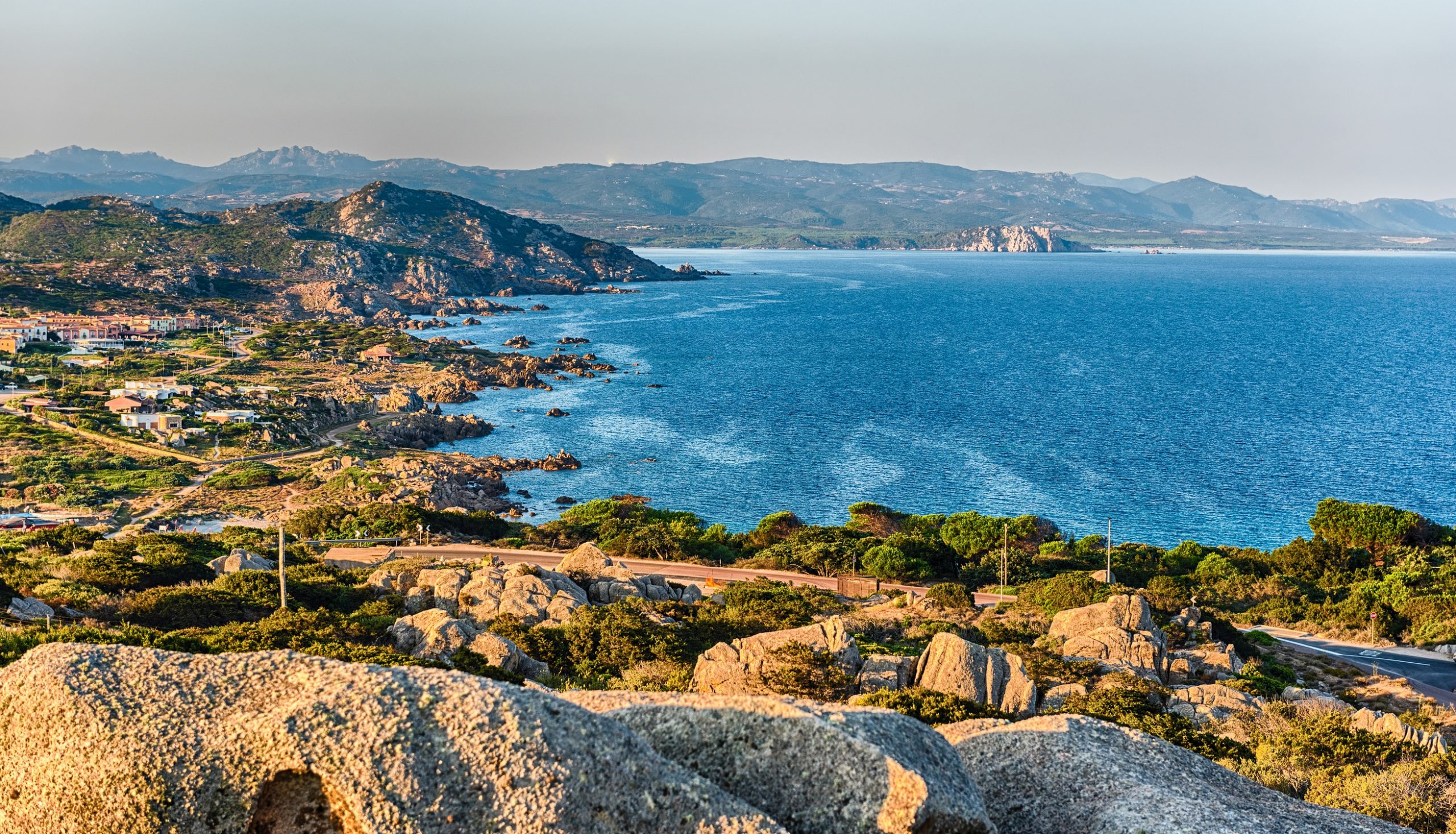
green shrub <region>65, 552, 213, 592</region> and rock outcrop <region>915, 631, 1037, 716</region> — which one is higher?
rock outcrop <region>915, 631, 1037, 716</region>

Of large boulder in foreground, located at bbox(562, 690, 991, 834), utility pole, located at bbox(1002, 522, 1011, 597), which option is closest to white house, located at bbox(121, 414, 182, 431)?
utility pole, located at bbox(1002, 522, 1011, 597)

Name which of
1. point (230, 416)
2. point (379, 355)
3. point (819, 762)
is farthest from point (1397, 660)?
point (379, 355)

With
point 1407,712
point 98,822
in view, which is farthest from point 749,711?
point 1407,712

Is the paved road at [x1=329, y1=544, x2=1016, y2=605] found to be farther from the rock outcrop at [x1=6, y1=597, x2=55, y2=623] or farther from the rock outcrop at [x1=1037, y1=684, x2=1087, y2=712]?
the rock outcrop at [x1=1037, y1=684, x2=1087, y2=712]

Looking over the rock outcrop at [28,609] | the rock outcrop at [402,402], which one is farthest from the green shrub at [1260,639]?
the rock outcrop at [402,402]

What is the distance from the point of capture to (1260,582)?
48844 mm

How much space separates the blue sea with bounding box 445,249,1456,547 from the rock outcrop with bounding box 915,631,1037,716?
44795 millimetres

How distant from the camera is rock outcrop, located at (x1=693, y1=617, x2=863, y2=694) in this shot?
23.4 meters

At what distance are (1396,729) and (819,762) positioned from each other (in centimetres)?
2020

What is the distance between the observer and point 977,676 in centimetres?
2228

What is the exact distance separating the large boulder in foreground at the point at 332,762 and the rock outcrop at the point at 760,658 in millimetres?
14736

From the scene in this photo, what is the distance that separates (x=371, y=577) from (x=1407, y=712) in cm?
3578

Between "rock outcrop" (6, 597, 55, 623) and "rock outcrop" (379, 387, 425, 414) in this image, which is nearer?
"rock outcrop" (6, 597, 55, 623)

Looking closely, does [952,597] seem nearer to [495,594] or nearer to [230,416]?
[495,594]
